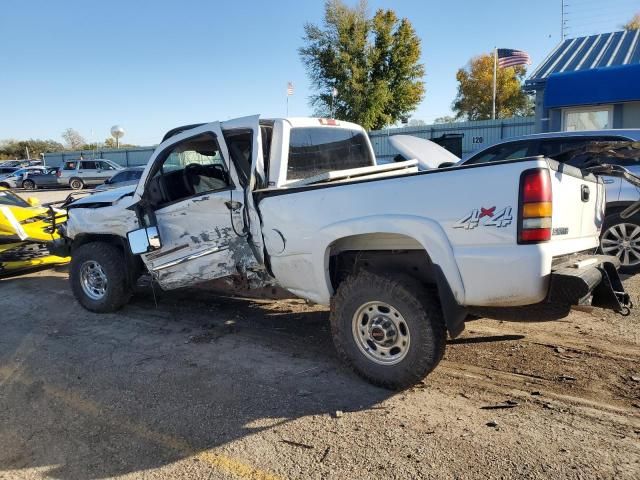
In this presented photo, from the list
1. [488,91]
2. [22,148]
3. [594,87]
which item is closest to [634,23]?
[488,91]

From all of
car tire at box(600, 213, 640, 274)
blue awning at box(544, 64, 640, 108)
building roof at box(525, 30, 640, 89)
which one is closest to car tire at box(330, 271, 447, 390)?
car tire at box(600, 213, 640, 274)

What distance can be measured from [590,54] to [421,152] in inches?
548

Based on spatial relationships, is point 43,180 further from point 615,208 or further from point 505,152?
point 615,208

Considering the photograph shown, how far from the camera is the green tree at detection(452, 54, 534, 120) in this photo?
44.4 meters

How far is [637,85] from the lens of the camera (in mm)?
12844

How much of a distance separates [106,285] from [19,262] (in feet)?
10.0

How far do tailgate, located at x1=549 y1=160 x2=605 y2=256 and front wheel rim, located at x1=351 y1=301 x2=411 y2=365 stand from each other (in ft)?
3.71

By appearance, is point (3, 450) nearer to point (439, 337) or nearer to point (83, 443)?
point (83, 443)

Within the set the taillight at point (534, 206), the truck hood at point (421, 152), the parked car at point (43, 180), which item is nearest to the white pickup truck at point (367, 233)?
the taillight at point (534, 206)

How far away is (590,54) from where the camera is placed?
16234 millimetres

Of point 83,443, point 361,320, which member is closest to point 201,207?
point 361,320

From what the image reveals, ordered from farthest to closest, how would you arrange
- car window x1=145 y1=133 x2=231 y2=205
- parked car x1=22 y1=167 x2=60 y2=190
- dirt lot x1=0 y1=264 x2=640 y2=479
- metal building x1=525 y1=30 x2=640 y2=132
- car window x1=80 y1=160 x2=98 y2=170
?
parked car x1=22 y1=167 x2=60 y2=190, car window x1=80 y1=160 x2=98 y2=170, metal building x1=525 y1=30 x2=640 y2=132, car window x1=145 y1=133 x2=231 y2=205, dirt lot x1=0 y1=264 x2=640 y2=479

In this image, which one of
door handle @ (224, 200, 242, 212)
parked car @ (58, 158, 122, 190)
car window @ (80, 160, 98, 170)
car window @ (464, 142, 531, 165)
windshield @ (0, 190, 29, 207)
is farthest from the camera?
car window @ (80, 160, 98, 170)

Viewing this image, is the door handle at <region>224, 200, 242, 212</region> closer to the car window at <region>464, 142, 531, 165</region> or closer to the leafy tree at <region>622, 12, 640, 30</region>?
the car window at <region>464, 142, 531, 165</region>
